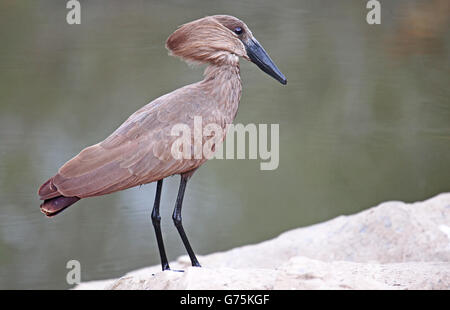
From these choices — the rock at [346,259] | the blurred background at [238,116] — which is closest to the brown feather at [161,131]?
the rock at [346,259]

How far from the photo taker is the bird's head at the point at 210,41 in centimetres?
206

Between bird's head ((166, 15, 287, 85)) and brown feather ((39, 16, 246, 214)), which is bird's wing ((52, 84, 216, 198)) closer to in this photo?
brown feather ((39, 16, 246, 214))

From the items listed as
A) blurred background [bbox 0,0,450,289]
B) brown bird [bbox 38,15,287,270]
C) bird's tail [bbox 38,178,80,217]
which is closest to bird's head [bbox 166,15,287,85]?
brown bird [bbox 38,15,287,270]

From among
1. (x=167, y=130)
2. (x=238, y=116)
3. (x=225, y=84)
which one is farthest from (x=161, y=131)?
(x=238, y=116)

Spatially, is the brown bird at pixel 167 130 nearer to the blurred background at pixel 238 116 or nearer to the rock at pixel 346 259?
the rock at pixel 346 259

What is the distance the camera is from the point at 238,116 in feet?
12.7

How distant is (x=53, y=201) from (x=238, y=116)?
2.09 m

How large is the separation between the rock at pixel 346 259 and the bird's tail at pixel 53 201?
302 mm

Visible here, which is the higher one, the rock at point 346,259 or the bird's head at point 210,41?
the bird's head at point 210,41

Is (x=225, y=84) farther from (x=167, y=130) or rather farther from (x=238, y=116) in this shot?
(x=238, y=116)

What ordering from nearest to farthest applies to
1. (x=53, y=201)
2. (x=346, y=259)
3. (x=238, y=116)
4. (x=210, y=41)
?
(x=53, y=201), (x=210, y=41), (x=346, y=259), (x=238, y=116)

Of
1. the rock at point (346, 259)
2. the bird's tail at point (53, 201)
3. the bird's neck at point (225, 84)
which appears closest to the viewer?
the rock at point (346, 259)

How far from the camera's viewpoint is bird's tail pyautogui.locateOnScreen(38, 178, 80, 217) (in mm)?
1871
